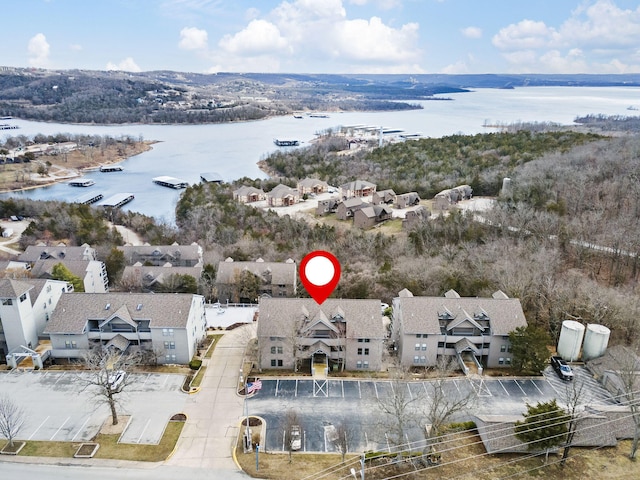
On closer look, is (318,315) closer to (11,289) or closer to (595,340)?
(595,340)

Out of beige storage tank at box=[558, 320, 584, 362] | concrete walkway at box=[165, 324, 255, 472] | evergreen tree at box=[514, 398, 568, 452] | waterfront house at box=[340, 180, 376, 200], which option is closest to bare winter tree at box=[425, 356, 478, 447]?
evergreen tree at box=[514, 398, 568, 452]

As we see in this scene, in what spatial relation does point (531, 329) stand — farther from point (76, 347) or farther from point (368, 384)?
point (76, 347)

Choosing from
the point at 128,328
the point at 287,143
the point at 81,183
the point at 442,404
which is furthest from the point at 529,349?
the point at 287,143

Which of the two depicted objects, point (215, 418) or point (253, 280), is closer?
point (215, 418)

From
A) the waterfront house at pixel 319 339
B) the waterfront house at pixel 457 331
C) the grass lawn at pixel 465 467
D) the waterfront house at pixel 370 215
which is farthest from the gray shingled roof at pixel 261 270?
the waterfront house at pixel 370 215

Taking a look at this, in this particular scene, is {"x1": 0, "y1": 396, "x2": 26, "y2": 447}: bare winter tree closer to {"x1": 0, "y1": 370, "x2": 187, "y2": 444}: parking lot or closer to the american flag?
{"x1": 0, "y1": 370, "x2": 187, "y2": 444}: parking lot

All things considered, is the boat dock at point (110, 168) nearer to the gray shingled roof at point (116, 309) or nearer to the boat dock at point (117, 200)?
the boat dock at point (117, 200)
